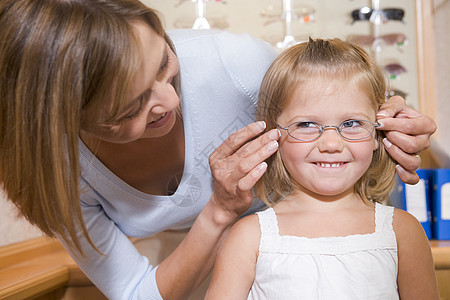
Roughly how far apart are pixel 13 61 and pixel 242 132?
41cm

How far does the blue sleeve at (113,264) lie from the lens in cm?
102

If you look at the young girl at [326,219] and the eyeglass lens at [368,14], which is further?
the eyeglass lens at [368,14]

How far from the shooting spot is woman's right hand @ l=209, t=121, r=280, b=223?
826 millimetres

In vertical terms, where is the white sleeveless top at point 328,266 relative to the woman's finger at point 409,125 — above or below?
below

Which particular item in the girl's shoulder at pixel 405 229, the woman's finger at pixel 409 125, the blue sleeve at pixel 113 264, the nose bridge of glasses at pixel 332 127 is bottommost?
the blue sleeve at pixel 113 264

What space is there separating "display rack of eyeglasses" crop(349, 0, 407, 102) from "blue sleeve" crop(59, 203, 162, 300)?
4.85 feet

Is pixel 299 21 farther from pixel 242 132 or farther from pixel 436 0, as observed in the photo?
pixel 242 132

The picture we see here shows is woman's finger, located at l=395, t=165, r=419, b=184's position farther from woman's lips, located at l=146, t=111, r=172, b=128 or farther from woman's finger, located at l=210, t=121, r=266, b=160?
woman's lips, located at l=146, t=111, r=172, b=128

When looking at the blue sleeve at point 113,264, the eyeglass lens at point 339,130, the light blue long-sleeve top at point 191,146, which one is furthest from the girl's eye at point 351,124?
the blue sleeve at point 113,264

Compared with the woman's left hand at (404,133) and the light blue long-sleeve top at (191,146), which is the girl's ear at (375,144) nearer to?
the woman's left hand at (404,133)

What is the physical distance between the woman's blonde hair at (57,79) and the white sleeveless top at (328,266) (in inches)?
13.2

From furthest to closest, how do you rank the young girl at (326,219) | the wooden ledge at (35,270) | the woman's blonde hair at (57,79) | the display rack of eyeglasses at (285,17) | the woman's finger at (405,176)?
the display rack of eyeglasses at (285,17), the wooden ledge at (35,270), the woman's finger at (405,176), the young girl at (326,219), the woman's blonde hair at (57,79)

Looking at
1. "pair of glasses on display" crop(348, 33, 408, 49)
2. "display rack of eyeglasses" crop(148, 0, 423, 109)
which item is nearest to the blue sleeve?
"display rack of eyeglasses" crop(148, 0, 423, 109)

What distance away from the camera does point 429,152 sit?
172cm
